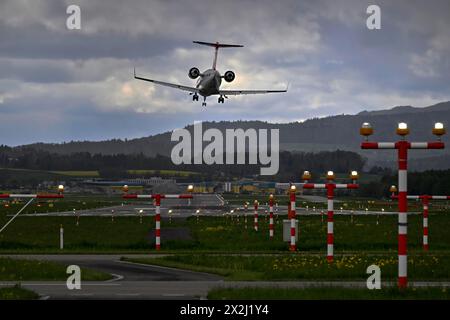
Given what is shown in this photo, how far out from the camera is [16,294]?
70.7ft

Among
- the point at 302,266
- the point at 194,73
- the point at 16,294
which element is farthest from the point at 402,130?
the point at 194,73

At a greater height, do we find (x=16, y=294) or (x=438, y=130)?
(x=438, y=130)

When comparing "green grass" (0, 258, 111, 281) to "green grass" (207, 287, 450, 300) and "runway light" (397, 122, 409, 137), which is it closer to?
"green grass" (207, 287, 450, 300)

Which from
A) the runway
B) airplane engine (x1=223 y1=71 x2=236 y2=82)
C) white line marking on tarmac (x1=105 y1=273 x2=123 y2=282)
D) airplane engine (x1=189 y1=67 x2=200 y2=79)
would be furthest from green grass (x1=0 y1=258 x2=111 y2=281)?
airplane engine (x1=189 y1=67 x2=200 y2=79)

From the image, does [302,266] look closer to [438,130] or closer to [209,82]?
[438,130]

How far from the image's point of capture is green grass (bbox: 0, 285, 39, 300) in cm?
2097

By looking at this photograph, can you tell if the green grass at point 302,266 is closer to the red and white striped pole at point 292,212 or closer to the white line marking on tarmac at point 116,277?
the white line marking on tarmac at point 116,277

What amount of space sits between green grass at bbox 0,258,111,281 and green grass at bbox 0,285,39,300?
489 centimetres

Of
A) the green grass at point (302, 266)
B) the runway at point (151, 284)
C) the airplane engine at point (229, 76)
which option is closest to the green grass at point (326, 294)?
the runway at point (151, 284)

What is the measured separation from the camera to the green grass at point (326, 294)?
818 inches

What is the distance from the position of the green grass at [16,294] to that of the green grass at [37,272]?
4886 mm

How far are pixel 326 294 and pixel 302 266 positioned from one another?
8.60 m
